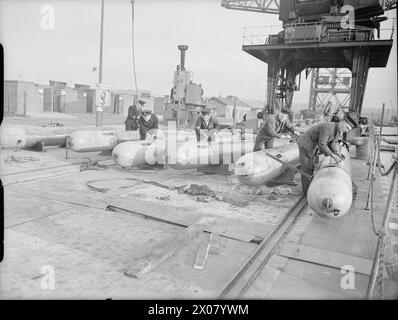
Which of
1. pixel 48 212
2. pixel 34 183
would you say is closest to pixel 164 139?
pixel 34 183

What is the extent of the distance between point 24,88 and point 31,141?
17.4 m

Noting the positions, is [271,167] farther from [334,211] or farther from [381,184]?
[381,184]

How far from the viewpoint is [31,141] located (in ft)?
35.9

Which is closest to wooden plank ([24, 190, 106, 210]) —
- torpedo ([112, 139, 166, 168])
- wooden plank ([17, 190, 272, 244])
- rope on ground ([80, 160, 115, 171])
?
wooden plank ([17, 190, 272, 244])

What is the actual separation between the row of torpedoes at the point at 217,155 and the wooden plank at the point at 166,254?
1.79 meters

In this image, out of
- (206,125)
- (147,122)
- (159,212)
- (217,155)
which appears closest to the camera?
(159,212)

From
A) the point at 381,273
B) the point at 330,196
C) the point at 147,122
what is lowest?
the point at 381,273

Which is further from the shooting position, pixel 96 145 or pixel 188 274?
pixel 96 145

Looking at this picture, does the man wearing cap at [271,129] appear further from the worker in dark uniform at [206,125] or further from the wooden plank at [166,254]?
the wooden plank at [166,254]

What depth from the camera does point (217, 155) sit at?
30.9 feet

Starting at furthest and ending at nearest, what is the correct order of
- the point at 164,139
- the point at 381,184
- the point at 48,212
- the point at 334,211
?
the point at 164,139
the point at 381,184
the point at 48,212
the point at 334,211

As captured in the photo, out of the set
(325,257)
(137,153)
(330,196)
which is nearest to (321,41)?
(137,153)

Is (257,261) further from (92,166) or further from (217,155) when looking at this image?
(92,166)

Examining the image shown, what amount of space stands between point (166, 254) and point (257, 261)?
111 cm
